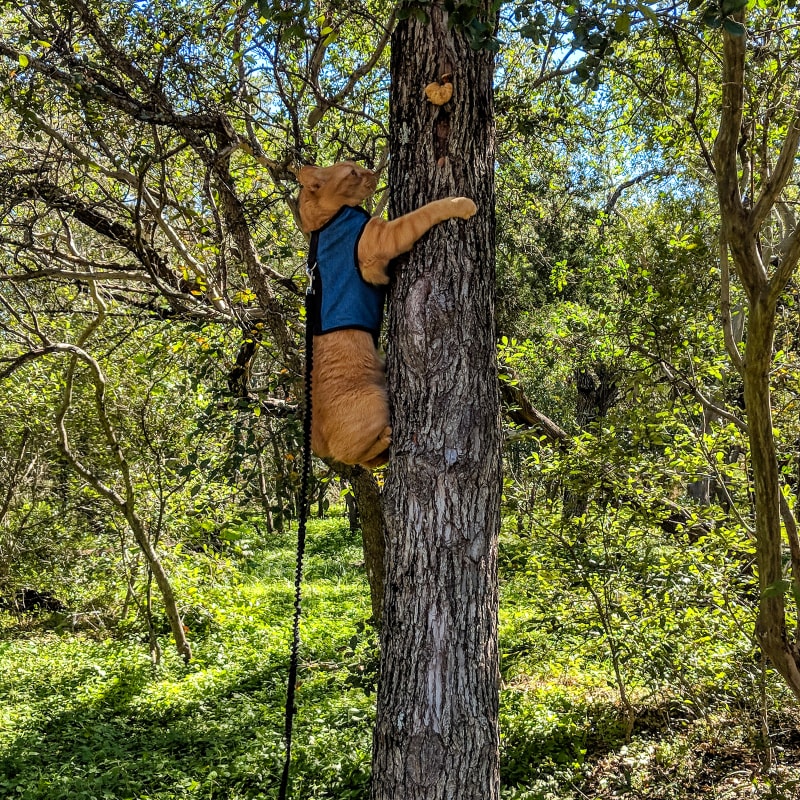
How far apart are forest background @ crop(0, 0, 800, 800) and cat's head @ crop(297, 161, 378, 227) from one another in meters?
0.62

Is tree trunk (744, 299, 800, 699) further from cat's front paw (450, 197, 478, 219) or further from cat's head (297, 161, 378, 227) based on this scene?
cat's head (297, 161, 378, 227)

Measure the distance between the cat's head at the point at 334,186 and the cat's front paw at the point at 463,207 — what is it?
697mm

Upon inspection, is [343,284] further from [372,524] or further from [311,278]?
[372,524]

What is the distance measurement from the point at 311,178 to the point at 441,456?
1.38 metres

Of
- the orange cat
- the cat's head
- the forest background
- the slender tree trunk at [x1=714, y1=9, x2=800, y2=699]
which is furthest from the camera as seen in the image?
the forest background

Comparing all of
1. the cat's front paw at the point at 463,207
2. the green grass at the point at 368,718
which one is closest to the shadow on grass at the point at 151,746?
the green grass at the point at 368,718

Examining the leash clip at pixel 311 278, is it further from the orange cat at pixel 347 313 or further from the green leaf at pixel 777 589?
the green leaf at pixel 777 589

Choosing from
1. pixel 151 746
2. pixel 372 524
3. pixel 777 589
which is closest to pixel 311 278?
pixel 777 589

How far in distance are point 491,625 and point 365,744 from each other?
3933mm

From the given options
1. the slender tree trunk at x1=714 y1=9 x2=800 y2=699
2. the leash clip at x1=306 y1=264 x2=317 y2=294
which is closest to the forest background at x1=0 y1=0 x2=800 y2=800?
the slender tree trunk at x1=714 y1=9 x2=800 y2=699

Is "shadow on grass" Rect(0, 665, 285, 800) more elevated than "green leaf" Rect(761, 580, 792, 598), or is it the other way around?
"green leaf" Rect(761, 580, 792, 598)

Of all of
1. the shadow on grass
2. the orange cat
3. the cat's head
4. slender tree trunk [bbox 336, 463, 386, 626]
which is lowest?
the shadow on grass

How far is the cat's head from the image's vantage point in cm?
283

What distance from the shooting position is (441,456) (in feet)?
7.34
